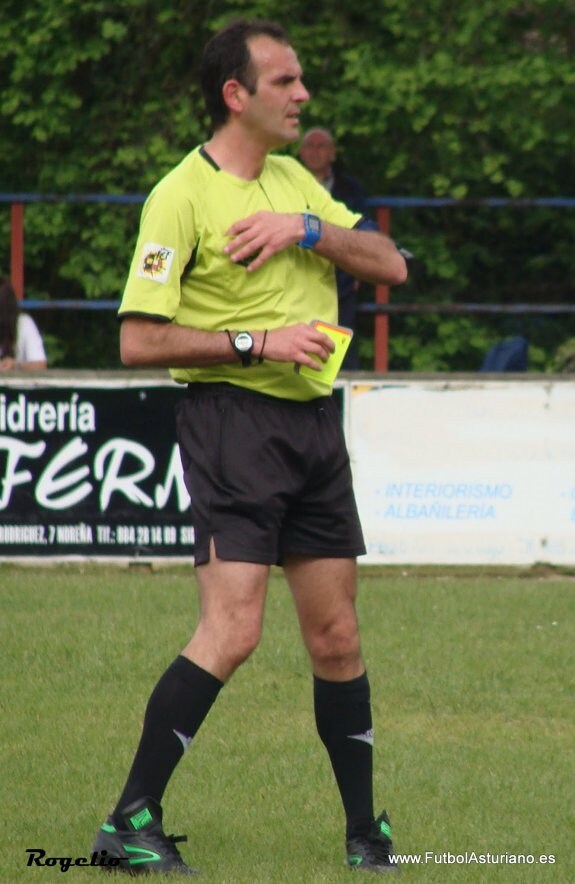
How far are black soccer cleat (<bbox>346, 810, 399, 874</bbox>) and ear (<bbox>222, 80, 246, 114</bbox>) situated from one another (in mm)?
1864

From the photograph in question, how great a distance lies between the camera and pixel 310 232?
4.52 meters

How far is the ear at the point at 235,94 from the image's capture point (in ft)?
14.9

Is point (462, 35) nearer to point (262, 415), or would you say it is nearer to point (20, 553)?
point (20, 553)

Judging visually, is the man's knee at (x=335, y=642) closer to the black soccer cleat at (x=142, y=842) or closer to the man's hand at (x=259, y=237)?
the black soccer cleat at (x=142, y=842)

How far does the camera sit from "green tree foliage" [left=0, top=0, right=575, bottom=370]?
13750 mm

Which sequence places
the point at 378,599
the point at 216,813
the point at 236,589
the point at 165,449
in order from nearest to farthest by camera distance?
the point at 236,589, the point at 216,813, the point at 378,599, the point at 165,449

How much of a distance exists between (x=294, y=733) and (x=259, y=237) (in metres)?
2.36

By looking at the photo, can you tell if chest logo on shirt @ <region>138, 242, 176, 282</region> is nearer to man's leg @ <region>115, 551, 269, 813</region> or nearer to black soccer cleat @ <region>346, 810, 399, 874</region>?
man's leg @ <region>115, 551, 269, 813</region>

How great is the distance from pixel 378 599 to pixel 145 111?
21.6ft

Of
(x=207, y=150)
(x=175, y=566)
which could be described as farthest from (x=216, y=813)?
(x=175, y=566)

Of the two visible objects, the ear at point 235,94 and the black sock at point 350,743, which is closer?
the ear at point 235,94

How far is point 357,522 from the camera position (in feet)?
15.3

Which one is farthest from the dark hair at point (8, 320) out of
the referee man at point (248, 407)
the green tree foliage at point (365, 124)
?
the referee man at point (248, 407)

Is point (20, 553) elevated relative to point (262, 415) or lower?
lower
